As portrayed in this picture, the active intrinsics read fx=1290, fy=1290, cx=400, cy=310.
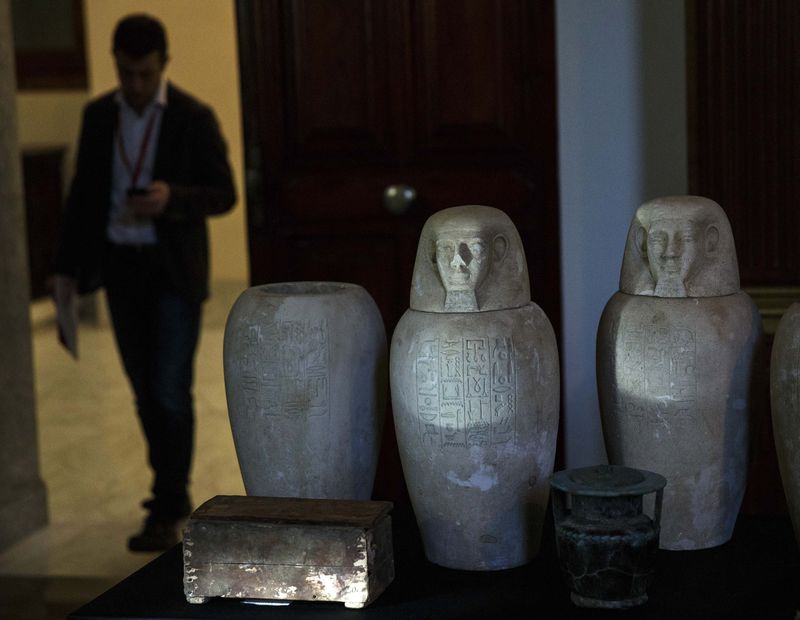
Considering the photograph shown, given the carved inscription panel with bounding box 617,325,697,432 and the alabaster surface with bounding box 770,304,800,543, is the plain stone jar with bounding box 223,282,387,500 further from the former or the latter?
the alabaster surface with bounding box 770,304,800,543

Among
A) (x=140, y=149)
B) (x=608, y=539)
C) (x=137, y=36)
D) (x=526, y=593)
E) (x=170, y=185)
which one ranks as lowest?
(x=526, y=593)

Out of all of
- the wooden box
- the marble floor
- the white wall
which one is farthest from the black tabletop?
the marble floor

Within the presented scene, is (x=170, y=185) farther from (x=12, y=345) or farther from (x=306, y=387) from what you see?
(x=306, y=387)

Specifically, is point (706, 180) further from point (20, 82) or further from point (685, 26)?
point (20, 82)

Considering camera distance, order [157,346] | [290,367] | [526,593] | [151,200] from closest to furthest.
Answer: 1. [526,593]
2. [290,367]
3. [151,200]
4. [157,346]

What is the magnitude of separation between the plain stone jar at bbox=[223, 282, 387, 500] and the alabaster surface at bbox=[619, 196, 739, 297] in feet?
1.49

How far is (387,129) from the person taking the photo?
3443 mm

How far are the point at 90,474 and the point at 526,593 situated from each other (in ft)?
9.77

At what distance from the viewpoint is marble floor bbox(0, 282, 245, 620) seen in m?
A: 3.58

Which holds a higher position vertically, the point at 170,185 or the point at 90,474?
the point at 170,185

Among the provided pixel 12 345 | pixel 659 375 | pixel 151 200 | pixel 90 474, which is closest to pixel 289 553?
pixel 659 375

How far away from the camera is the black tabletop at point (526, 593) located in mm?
1781

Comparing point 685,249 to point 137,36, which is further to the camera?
point 137,36

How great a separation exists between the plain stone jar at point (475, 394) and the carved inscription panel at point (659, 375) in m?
0.12
